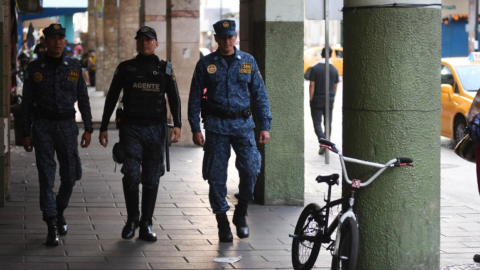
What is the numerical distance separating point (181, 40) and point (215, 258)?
27.8 ft

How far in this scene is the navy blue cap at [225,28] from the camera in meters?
6.48

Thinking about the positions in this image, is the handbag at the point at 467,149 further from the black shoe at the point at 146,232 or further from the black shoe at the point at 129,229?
the black shoe at the point at 129,229

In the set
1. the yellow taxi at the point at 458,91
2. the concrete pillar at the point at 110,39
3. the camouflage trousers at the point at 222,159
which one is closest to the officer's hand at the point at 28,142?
the camouflage trousers at the point at 222,159

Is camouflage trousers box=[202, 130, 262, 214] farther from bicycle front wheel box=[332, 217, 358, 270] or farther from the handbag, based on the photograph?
bicycle front wheel box=[332, 217, 358, 270]

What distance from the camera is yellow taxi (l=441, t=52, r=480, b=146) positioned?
14273 mm

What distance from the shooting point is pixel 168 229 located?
23.4 feet

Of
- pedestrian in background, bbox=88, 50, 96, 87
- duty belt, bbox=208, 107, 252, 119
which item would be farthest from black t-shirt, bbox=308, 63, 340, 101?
pedestrian in background, bbox=88, 50, 96, 87

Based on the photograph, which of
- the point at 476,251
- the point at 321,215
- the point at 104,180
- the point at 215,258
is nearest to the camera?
the point at 321,215

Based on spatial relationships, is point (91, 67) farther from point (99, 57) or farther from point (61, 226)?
point (61, 226)

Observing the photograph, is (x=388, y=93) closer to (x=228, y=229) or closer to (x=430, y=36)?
(x=430, y=36)

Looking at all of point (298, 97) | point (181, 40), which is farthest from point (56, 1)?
point (298, 97)

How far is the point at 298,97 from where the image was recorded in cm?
830

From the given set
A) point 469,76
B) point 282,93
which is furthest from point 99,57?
point 282,93

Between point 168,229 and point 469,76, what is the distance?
30.6ft
